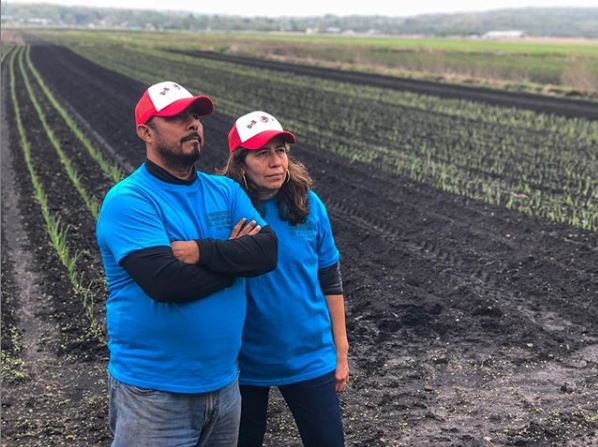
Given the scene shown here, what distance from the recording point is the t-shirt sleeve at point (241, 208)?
2543mm

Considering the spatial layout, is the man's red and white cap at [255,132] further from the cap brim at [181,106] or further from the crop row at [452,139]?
the crop row at [452,139]

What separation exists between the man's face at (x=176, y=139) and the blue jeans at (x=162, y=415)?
0.76m

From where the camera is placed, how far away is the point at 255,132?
2732 millimetres

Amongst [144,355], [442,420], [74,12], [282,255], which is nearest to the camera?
[144,355]

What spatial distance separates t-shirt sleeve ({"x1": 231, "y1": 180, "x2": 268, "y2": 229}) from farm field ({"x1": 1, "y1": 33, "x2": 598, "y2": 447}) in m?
1.87

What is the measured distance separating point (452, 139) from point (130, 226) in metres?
12.5

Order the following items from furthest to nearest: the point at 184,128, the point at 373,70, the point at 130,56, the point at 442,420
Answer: the point at 130,56 → the point at 373,70 → the point at 442,420 → the point at 184,128

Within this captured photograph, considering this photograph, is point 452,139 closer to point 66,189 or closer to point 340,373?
point 66,189

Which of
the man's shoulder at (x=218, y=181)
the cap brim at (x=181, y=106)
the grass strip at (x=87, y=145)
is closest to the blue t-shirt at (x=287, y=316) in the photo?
the man's shoulder at (x=218, y=181)

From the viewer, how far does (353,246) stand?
7520mm

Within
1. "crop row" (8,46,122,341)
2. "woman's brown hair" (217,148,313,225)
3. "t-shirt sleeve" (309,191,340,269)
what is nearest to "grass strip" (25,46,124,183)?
"crop row" (8,46,122,341)

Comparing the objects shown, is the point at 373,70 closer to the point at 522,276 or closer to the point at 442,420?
the point at 522,276

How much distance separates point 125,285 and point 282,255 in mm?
625

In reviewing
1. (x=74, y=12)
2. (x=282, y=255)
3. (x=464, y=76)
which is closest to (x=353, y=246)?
(x=282, y=255)
